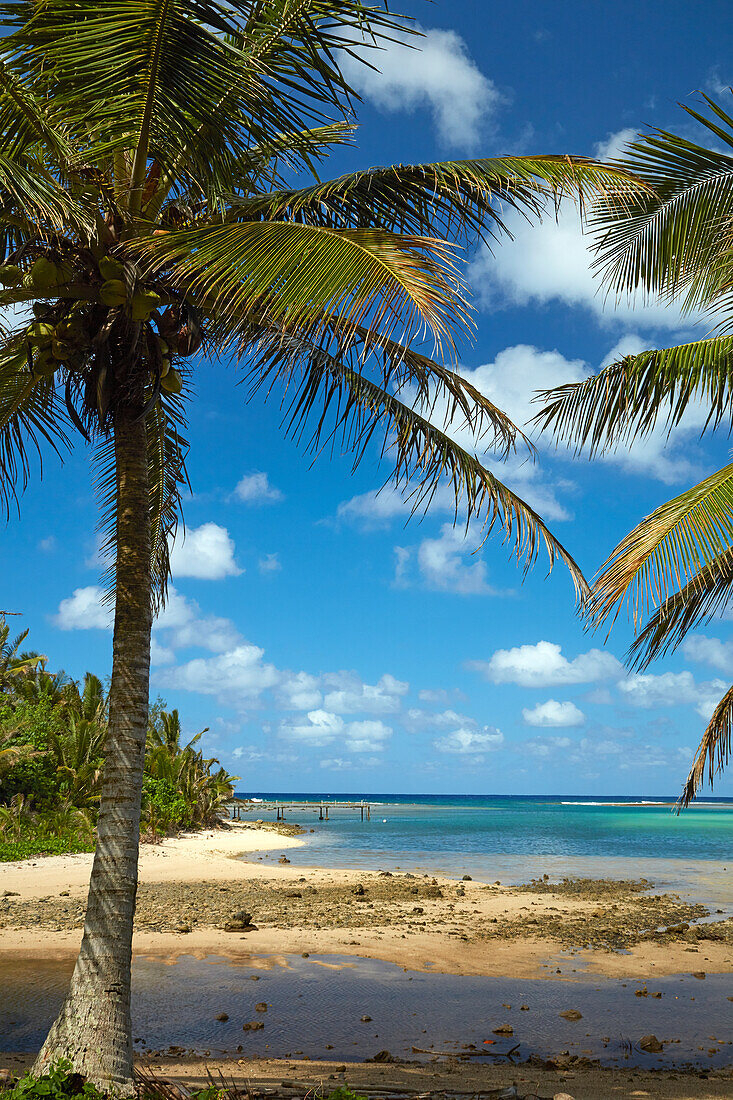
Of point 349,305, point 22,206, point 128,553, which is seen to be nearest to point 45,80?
point 22,206

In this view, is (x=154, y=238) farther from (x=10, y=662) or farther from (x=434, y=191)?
(x=10, y=662)

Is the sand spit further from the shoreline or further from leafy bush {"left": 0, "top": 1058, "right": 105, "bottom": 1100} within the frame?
the shoreline

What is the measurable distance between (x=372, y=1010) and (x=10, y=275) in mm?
8189

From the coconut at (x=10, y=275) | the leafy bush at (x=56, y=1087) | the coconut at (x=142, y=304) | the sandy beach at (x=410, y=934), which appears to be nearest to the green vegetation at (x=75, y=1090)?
the leafy bush at (x=56, y=1087)

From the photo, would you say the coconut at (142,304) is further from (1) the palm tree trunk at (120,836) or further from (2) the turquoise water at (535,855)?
(2) the turquoise water at (535,855)

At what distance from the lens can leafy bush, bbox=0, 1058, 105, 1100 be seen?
4516 millimetres

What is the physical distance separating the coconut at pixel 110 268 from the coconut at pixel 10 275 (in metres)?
0.69

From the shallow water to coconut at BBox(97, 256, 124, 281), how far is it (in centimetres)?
658

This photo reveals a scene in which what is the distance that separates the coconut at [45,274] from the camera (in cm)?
521

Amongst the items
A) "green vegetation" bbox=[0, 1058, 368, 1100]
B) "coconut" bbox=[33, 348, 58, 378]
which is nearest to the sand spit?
"green vegetation" bbox=[0, 1058, 368, 1100]

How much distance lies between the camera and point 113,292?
17.3ft

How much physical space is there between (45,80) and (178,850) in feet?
78.4

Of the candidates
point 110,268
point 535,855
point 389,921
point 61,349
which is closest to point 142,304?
point 110,268

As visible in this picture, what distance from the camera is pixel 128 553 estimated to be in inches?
236
